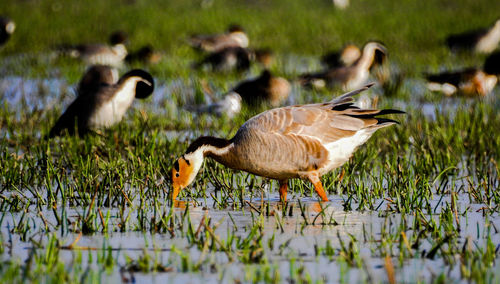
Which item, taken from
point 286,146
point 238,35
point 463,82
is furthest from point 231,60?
point 286,146

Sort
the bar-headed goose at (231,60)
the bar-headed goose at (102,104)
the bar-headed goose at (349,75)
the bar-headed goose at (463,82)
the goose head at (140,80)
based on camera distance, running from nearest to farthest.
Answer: the bar-headed goose at (102,104), the goose head at (140,80), the bar-headed goose at (463,82), the bar-headed goose at (349,75), the bar-headed goose at (231,60)

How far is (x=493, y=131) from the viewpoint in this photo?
9.24 m

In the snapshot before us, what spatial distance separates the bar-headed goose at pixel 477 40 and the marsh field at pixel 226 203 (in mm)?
2940

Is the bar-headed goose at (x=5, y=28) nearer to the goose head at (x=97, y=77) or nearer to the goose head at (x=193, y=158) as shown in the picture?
the goose head at (x=97, y=77)

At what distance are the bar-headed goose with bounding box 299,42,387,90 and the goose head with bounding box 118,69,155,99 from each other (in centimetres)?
434

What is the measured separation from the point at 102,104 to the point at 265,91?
11.5 feet

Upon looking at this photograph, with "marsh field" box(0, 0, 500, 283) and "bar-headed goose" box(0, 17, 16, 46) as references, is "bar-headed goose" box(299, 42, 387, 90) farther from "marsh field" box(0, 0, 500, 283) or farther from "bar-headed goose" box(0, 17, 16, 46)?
"bar-headed goose" box(0, 17, 16, 46)

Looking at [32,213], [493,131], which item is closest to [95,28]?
[493,131]

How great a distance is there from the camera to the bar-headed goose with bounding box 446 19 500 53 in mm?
19891

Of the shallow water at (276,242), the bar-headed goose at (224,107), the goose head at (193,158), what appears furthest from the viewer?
the bar-headed goose at (224,107)

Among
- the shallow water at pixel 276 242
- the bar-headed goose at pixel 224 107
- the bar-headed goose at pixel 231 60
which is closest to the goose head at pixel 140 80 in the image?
the bar-headed goose at pixel 224 107

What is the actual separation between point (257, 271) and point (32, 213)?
2502mm

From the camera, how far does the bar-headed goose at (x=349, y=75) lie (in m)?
14.1

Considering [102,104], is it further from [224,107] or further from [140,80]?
[224,107]
